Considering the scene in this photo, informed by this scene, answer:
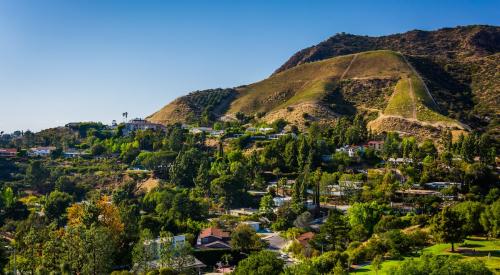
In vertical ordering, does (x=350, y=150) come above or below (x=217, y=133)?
below

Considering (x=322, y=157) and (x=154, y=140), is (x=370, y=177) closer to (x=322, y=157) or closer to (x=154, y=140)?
(x=322, y=157)

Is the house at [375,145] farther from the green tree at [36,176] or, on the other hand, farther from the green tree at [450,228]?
the green tree at [36,176]

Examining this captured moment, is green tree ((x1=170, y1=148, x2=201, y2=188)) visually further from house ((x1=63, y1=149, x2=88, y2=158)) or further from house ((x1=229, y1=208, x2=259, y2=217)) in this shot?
house ((x1=63, y1=149, x2=88, y2=158))

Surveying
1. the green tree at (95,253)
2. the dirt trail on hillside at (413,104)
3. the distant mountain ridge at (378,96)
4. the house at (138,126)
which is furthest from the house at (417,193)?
the house at (138,126)

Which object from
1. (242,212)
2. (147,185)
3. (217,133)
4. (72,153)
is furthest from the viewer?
(217,133)

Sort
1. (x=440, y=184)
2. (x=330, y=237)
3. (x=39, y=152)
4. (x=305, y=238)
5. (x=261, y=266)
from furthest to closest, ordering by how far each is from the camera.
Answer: (x=39, y=152), (x=440, y=184), (x=305, y=238), (x=330, y=237), (x=261, y=266)

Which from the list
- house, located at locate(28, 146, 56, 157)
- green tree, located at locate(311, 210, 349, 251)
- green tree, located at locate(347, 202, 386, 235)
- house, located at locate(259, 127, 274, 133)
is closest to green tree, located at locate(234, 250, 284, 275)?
green tree, located at locate(311, 210, 349, 251)

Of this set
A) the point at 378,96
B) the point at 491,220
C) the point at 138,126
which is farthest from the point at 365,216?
the point at 138,126

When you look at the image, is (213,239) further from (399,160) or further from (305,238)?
(399,160)
